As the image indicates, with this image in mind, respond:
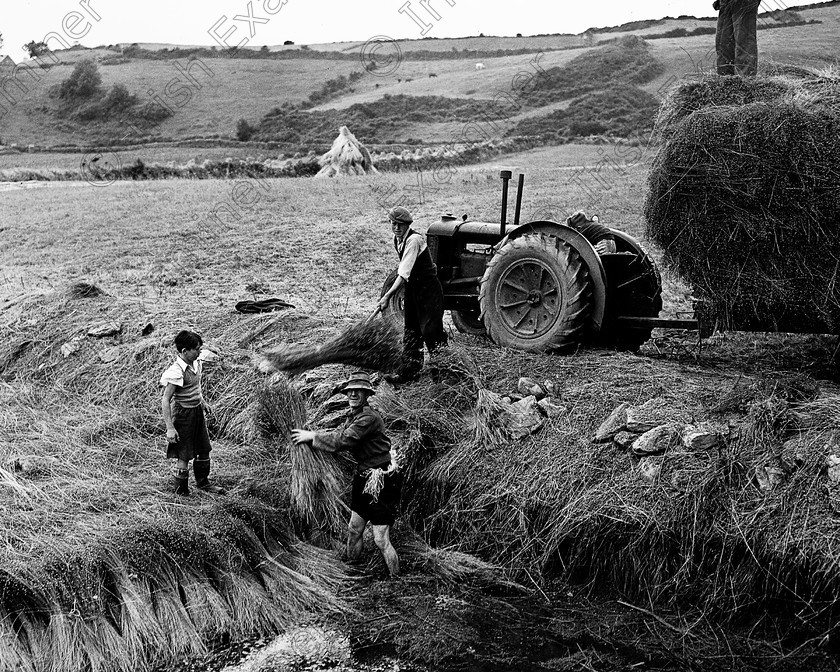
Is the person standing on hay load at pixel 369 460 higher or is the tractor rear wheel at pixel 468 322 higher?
the tractor rear wheel at pixel 468 322

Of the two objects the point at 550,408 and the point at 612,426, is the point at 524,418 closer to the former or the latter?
the point at 550,408

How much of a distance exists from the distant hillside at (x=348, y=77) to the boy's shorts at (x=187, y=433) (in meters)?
34.4

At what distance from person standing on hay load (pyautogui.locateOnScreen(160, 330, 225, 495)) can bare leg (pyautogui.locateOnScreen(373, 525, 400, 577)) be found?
4.86 feet

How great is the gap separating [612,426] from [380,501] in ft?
5.95

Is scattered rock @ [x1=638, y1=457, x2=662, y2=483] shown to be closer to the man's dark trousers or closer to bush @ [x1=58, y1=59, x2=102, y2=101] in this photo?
the man's dark trousers

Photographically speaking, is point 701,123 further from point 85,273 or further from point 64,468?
point 85,273

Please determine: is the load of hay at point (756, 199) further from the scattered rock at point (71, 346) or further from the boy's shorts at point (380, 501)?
the scattered rock at point (71, 346)

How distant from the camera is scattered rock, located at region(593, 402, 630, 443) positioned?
6.80m

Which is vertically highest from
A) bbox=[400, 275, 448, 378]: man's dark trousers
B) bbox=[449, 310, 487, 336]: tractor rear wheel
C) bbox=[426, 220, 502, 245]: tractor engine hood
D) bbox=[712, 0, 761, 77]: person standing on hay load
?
bbox=[712, 0, 761, 77]: person standing on hay load

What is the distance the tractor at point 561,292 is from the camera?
848 cm

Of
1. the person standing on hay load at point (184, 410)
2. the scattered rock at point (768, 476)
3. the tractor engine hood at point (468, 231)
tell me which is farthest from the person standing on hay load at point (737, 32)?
the person standing on hay load at point (184, 410)

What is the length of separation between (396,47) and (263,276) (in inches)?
2468

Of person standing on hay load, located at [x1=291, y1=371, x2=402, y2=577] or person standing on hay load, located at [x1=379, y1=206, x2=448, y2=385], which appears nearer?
person standing on hay load, located at [x1=291, y1=371, x2=402, y2=577]
